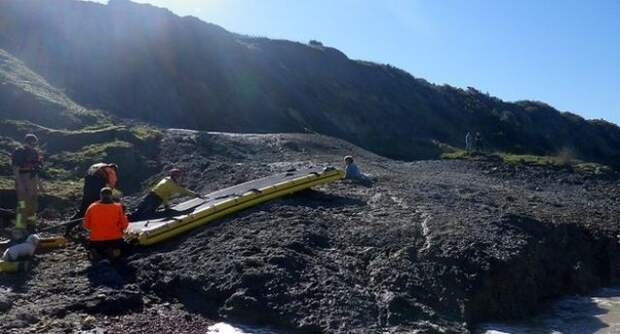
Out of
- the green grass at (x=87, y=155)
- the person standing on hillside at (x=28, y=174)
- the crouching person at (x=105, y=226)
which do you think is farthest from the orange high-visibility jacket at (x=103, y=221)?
the green grass at (x=87, y=155)

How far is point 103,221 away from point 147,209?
6.20 ft

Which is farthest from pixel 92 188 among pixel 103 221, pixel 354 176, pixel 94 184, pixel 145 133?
pixel 145 133

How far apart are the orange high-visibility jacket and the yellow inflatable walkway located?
529 mm

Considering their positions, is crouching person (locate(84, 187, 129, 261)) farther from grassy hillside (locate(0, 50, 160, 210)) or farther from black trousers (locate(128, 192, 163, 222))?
grassy hillside (locate(0, 50, 160, 210))

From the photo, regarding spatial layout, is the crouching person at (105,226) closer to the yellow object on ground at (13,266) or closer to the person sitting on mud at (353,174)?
the yellow object on ground at (13,266)

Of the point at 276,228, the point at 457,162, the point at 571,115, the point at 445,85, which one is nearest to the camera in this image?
the point at 276,228

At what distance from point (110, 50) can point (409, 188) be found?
22332 millimetres

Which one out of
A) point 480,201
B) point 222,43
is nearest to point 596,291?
point 480,201

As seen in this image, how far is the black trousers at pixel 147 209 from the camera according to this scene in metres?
11.0

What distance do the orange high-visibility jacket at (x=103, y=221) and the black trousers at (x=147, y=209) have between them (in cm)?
161

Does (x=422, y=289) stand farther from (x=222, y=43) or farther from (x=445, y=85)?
(x=445, y=85)

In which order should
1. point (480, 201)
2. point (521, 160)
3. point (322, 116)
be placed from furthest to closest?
point (322, 116)
point (521, 160)
point (480, 201)

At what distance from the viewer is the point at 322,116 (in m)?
38.8

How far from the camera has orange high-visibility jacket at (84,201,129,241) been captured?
30.2ft
